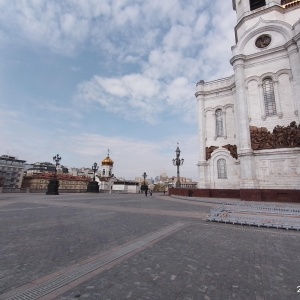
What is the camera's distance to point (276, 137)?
880 inches

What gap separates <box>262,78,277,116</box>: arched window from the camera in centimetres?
2357

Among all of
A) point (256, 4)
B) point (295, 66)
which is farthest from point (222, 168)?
point (256, 4)

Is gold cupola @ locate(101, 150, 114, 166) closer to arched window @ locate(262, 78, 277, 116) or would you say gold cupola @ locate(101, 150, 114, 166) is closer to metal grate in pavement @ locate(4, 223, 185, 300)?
arched window @ locate(262, 78, 277, 116)

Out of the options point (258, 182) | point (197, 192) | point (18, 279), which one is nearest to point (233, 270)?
point (18, 279)

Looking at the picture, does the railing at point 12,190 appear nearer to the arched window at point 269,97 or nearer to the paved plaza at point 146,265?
the paved plaza at point 146,265

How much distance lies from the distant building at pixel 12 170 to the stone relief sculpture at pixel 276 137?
267 ft

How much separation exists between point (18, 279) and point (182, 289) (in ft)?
8.75

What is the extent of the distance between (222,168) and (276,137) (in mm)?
7203

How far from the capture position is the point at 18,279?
11.5 ft

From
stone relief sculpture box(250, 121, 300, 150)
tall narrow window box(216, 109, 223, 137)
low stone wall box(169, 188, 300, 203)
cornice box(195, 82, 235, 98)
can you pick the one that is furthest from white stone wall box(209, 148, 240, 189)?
cornice box(195, 82, 235, 98)

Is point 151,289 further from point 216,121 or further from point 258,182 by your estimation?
point 216,121

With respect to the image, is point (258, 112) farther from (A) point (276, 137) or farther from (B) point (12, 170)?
(B) point (12, 170)

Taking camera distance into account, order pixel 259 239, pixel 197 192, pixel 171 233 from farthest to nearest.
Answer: pixel 197 192 < pixel 171 233 < pixel 259 239

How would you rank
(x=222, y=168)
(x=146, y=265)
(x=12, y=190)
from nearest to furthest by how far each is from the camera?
1. (x=146, y=265)
2. (x=222, y=168)
3. (x=12, y=190)
